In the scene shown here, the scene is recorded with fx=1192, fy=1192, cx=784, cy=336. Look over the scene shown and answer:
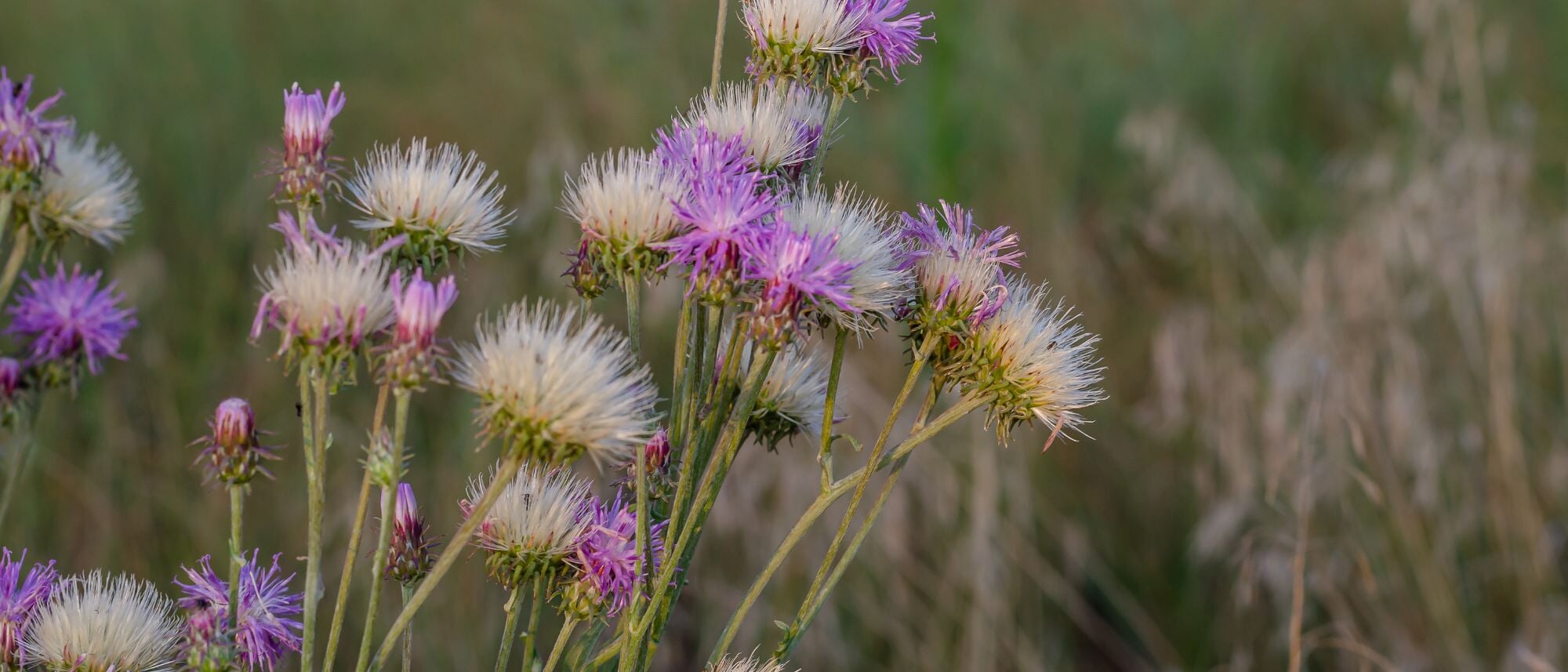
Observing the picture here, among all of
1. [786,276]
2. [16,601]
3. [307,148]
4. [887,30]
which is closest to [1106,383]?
[887,30]

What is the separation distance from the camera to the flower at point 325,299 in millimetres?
831

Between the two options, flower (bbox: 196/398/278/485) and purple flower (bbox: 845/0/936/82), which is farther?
purple flower (bbox: 845/0/936/82)

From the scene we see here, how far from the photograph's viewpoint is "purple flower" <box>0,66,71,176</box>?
2.91 ft

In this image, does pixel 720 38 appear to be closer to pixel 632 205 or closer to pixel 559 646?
pixel 632 205

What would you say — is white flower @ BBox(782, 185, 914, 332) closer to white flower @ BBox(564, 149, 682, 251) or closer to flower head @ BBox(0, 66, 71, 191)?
white flower @ BBox(564, 149, 682, 251)

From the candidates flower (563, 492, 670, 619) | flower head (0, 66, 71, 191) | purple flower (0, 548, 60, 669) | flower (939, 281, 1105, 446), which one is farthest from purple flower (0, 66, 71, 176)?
flower (939, 281, 1105, 446)

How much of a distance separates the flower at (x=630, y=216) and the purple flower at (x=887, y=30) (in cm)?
29

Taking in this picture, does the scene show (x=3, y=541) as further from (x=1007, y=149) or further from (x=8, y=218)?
(x=1007, y=149)

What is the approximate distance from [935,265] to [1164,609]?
272cm

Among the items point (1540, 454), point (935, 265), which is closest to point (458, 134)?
point (1540, 454)

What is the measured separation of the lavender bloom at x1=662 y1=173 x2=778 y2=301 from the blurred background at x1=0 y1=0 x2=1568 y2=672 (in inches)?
46.7

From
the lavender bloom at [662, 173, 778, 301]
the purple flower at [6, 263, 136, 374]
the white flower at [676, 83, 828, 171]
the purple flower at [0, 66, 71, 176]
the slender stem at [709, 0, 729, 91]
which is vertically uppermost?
the slender stem at [709, 0, 729, 91]

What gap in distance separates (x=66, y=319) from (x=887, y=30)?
0.77 m

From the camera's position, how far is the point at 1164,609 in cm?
345
